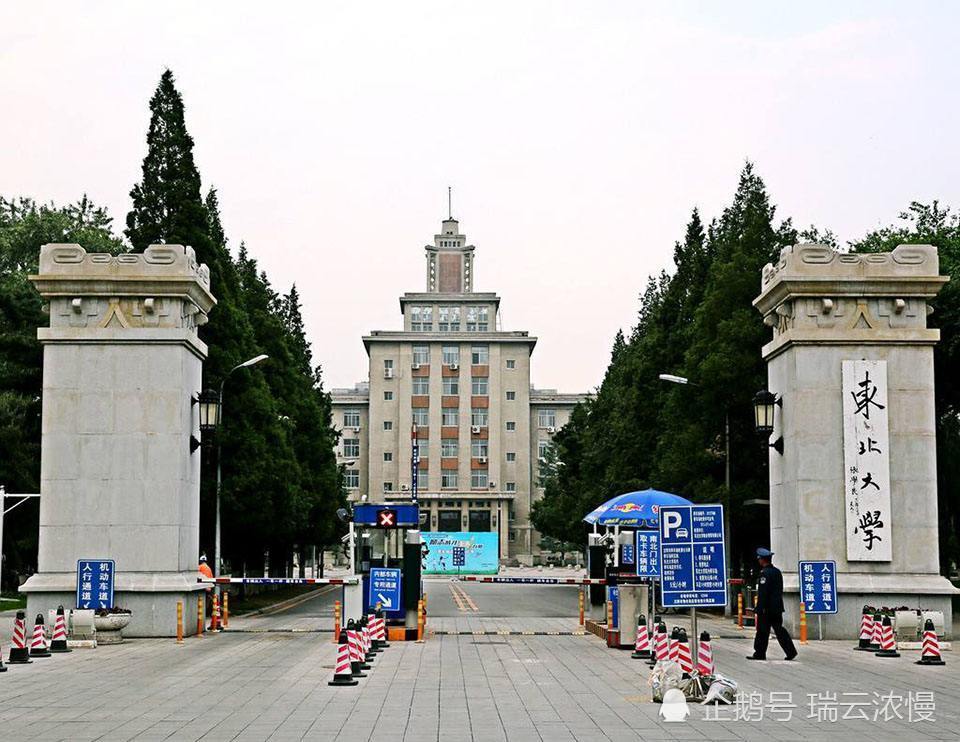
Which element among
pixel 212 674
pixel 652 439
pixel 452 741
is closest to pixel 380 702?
pixel 452 741

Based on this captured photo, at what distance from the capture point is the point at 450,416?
133125 millimetres

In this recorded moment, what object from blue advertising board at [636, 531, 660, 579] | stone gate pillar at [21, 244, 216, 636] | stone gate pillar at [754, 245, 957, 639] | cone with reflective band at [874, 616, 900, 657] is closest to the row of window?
blue advertising board at [636, 531, 660, 579]

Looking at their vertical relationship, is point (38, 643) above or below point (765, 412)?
below

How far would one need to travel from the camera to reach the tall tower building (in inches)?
5177

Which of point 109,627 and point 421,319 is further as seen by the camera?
point 421,319

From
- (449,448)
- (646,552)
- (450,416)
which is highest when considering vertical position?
(450,416)

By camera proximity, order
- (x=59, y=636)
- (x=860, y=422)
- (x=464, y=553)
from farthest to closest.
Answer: (x=464, y=553) → (x=860, y=422) → (x=59, y=636)

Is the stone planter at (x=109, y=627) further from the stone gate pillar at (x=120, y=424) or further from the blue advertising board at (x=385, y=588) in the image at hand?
the blue advertising board at (x=385, y=588)

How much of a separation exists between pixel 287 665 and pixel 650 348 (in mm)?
28812

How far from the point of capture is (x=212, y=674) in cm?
1977

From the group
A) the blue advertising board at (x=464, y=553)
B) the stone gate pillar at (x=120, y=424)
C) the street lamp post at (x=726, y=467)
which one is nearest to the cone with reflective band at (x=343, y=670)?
the stone gate pillar at (x=120, y=424)

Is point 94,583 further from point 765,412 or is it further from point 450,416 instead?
point 450,416

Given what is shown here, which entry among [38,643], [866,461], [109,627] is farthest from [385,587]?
[866,461]

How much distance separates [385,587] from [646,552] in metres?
5.93
